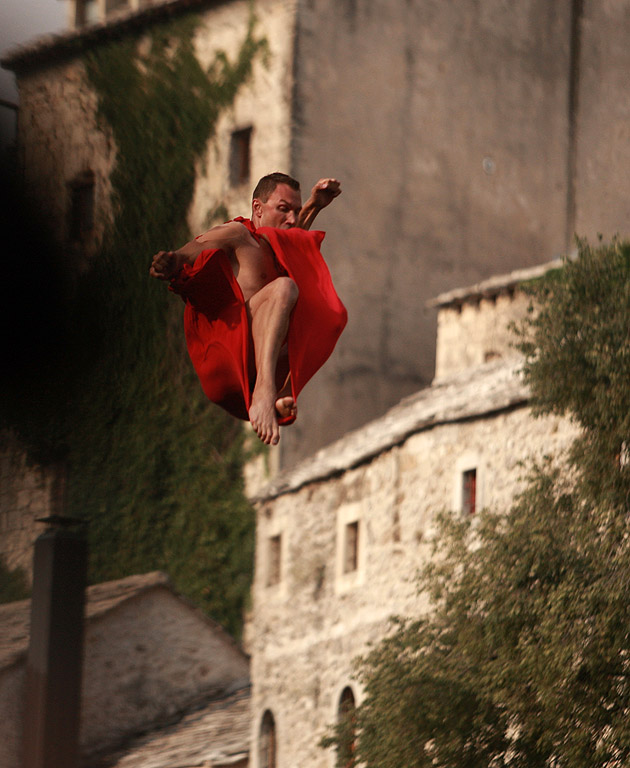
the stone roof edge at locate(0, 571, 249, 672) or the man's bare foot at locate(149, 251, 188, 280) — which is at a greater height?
the stone roof edge at locate(0, 571, 249, 672)

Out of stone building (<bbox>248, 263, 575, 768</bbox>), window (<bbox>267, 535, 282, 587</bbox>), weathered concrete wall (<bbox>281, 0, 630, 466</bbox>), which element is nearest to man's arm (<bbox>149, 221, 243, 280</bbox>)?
stone building (<bbox>248, 263, 575, 768</bbox>)

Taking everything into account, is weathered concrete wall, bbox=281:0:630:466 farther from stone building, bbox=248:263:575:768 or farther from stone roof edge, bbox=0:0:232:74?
stone roof edge, bbox=0:0:232:74

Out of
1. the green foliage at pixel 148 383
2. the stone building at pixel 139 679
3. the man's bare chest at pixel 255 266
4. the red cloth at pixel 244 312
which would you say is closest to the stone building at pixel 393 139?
the green foliage at pixel 148 383

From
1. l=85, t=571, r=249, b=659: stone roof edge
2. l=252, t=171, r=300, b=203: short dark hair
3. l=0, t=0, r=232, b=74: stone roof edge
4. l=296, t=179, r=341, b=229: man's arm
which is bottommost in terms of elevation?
l=252, t=171, r=300, b=203: short dark hair

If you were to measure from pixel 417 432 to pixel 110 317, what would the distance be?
22.7ft

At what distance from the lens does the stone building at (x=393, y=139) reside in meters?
24.0

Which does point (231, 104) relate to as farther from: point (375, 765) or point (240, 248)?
point (240, 248)

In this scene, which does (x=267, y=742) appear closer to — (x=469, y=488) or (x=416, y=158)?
(x=469, y=488)

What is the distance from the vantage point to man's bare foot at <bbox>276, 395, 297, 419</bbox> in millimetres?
3668

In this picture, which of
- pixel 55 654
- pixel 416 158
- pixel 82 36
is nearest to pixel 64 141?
pixel 82 36

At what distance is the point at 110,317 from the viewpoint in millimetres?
25062

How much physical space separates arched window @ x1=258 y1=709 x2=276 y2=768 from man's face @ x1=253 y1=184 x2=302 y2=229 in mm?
18526

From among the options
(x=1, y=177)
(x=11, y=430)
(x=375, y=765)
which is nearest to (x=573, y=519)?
(x=375, y=765)

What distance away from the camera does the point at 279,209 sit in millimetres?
3771
